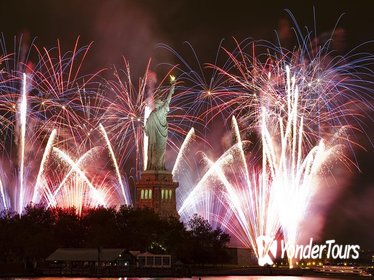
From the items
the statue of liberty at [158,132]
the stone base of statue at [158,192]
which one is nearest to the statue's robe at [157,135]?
the statue of liberty at [158,132]

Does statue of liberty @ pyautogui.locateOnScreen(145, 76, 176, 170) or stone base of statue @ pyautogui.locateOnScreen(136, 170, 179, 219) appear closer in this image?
statue of liberty @ pyautogui.locateOnScreen(145, 76, 176, 170)

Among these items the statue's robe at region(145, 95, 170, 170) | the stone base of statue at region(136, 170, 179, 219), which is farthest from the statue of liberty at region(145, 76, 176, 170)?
the stone base of statue at region(136, 170, 179, 219)

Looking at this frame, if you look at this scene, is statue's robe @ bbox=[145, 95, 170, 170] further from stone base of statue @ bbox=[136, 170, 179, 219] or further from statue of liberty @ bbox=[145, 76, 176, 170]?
stone base of statue @ bbox=[136, 170, 179, 219]

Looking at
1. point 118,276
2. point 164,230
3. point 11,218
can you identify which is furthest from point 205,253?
point 11,218

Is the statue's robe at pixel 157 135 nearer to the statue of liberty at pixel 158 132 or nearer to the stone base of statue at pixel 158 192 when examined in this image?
the statue of liberty at pixel 158 132

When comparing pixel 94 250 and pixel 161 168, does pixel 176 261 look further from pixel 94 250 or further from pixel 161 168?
pixel 161 168
